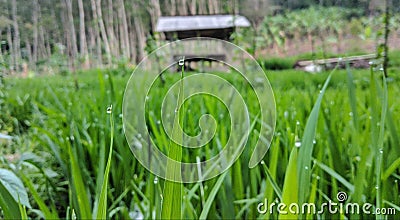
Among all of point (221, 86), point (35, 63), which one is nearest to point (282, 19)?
point (221, 86)

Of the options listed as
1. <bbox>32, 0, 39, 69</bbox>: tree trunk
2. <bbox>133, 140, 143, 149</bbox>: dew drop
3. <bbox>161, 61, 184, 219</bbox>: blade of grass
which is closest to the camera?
<bbox>161, 61, 184, 219</bbox>: blade of grass

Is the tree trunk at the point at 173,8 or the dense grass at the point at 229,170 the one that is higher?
the tree trunk at the point at 173,8

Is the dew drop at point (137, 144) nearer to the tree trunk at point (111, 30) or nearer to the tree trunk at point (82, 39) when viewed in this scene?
the tree trunk at point (82, 39)

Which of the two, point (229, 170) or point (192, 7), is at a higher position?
point (192, 7)

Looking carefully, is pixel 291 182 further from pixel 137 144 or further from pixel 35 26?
pixel 35 26

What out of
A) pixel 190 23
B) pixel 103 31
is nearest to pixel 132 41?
pixel 103 31

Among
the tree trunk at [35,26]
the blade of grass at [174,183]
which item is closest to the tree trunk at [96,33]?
the tree trunk at [35,26]

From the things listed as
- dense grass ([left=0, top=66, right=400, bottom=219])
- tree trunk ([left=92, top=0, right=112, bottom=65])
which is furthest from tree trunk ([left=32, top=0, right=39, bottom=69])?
tree trunk ([left=92, top=0, right=112, bottom=65])

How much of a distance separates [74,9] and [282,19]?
3.01 feet


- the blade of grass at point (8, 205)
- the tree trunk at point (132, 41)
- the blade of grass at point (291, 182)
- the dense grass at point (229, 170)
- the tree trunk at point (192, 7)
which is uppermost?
the tree trunk at point (192, 7)

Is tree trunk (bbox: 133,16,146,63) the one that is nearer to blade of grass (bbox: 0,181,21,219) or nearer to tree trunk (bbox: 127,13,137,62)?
tree trunk (bbox: 127,13,137,62)

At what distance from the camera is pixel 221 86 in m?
1.00

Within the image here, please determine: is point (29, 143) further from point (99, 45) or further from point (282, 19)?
point (282, 19)

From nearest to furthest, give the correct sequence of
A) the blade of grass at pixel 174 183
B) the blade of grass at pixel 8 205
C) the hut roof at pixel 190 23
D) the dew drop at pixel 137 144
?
the blade of grass at pixel 174 183 → the blade of grass at pixel 8 205 → the dew drop at pixel 137 144 → the hut roof at pixel 190 23
